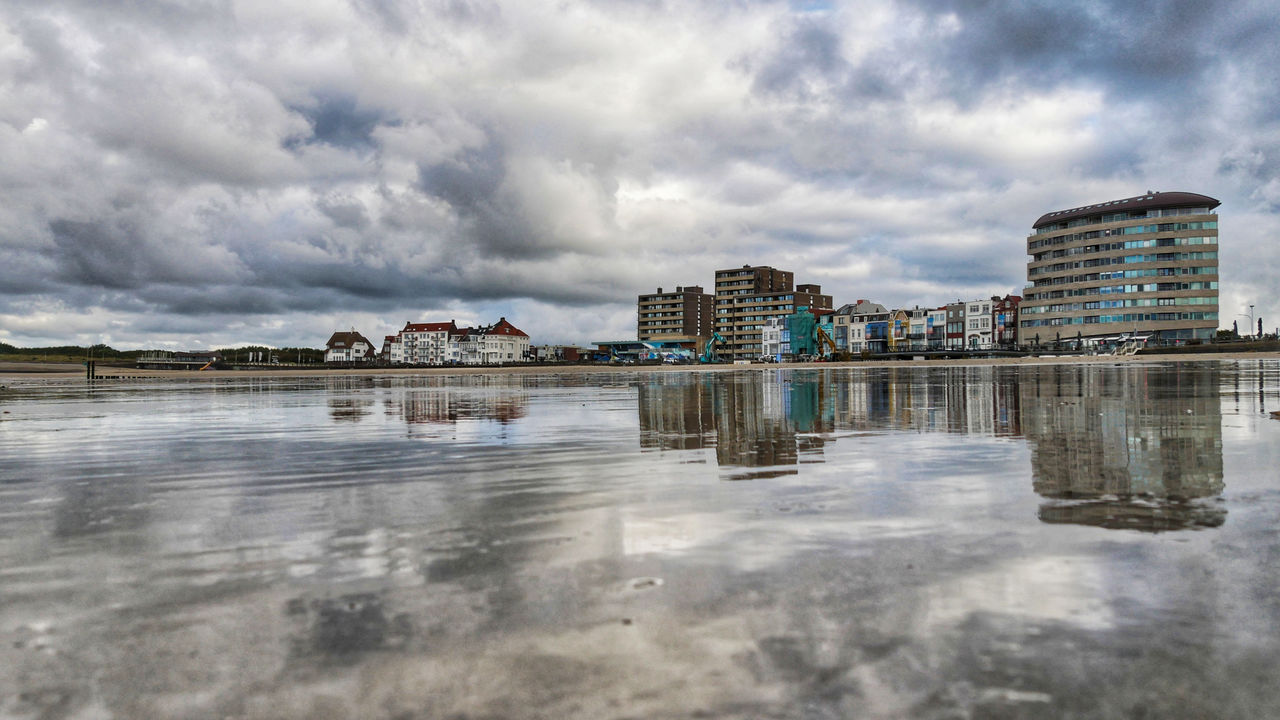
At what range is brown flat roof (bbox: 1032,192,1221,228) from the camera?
367 ft

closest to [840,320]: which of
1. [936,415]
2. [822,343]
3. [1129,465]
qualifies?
[822,343]

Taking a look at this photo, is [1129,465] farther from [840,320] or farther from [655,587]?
[840,320]

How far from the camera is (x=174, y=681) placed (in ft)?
8.08

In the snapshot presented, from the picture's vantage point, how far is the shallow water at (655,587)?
2.31m

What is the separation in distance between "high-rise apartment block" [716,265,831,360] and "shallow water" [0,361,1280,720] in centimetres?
17238

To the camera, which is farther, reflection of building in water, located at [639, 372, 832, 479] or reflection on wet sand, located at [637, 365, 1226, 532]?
reflection of building in water, located at [639, 372, 832, 479]

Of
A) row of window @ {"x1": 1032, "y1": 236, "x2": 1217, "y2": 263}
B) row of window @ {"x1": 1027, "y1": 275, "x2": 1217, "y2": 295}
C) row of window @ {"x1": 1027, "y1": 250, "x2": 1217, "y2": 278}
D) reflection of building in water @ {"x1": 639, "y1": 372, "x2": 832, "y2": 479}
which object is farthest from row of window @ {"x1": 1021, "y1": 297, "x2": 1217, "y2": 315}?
reflection of building in water @ {"x1": 639, "y1": 372, "x2": 832, "y2": 479}

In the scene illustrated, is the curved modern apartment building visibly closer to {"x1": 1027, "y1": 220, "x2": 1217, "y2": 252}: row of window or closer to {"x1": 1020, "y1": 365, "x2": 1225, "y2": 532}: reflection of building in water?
{"x1": 1027, "y1": 220, "x2": 1217, "y2": 252}: row of window

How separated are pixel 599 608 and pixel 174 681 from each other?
1651mm

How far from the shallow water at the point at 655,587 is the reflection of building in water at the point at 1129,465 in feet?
0.20

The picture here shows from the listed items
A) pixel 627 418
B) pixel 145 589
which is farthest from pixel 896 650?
pixel 627 418

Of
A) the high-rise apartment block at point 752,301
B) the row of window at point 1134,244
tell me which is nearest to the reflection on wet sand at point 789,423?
the row of window at point 1134,244

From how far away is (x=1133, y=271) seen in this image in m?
114

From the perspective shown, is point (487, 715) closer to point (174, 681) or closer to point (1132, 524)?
point (174, 681)
